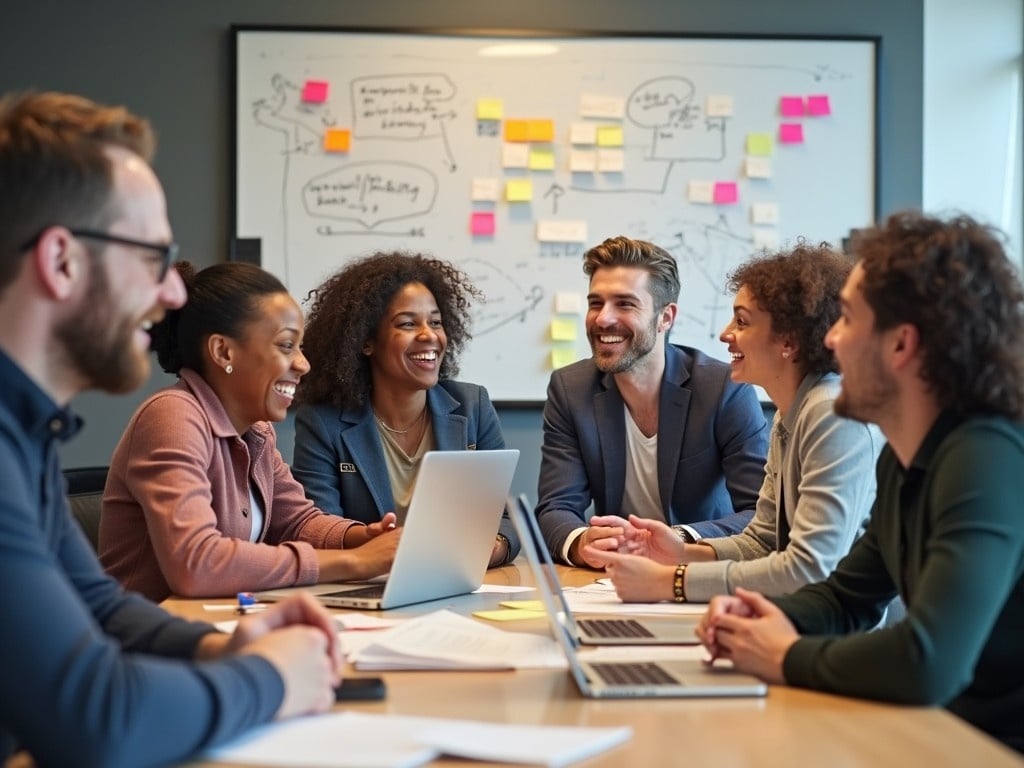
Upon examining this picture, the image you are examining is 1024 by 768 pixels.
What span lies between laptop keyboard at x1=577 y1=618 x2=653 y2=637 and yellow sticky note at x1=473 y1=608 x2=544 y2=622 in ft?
0.36

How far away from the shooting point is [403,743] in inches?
45.9

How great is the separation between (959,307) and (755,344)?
0.84 metres

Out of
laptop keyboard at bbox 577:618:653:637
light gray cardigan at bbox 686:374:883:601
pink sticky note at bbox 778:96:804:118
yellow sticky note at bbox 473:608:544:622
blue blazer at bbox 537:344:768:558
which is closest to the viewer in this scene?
laptop keyboard at bbox 577:618:653:637

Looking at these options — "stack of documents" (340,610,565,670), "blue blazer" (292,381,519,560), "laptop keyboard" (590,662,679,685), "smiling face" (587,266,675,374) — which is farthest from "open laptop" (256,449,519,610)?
"smiling face" (587,266,675,374)

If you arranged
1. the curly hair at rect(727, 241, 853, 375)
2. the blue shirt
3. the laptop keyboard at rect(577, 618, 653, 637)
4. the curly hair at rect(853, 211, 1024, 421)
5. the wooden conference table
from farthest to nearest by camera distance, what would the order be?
the curly hair at rect(727, 241, 853, 375) → the laptop keyboard at rect(577, 618, 653, 637) → the curly hair at rect(853, 211, 1024, 421) → the wooden conference table → the blue shirt

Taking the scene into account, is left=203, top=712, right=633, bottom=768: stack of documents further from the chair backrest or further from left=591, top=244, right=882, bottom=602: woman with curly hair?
the chair backrest

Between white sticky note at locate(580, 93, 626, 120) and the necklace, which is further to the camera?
white sticky note at locate(580, 93, 626, 120)

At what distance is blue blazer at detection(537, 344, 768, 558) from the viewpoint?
119 inches

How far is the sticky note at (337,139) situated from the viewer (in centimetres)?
404

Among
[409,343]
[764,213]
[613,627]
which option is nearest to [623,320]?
[409,343]

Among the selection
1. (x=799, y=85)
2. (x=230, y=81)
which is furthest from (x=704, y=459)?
(x=230, y=81)

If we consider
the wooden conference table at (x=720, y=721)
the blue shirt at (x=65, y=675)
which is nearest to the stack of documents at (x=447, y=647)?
the wooden conference table at (x=720, y=721)

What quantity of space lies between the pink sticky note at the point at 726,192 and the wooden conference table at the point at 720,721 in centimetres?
286

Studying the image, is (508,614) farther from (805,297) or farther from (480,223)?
(480,223)
